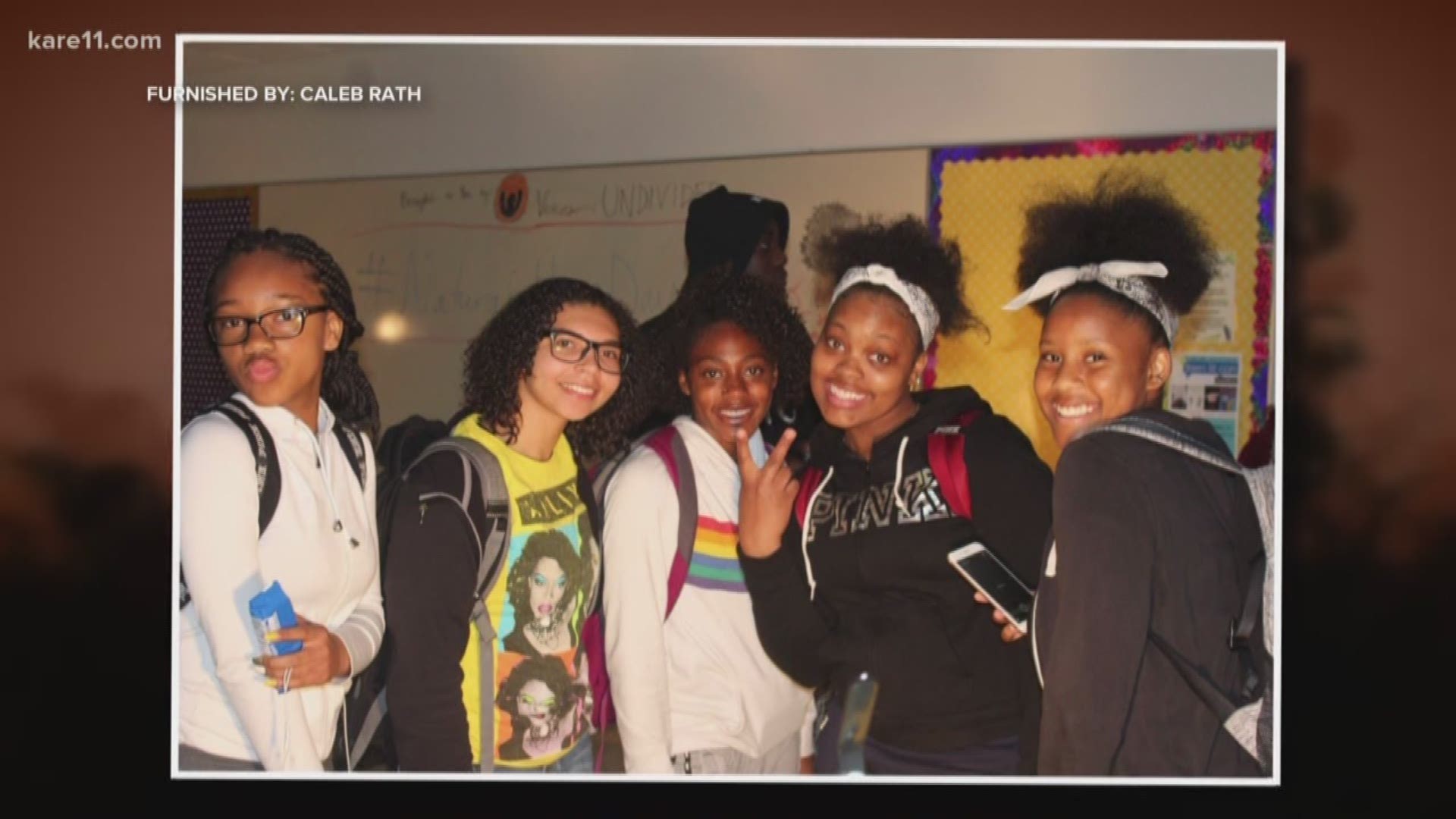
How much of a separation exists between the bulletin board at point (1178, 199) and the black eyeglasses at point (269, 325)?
1845 millimetres

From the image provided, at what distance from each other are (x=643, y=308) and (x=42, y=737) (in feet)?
7.39

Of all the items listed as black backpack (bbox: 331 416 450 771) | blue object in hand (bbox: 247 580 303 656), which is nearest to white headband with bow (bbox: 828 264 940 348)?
black backpack (bbox: 331 416 450 771)

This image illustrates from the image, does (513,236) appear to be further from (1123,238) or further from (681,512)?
(1123,238)

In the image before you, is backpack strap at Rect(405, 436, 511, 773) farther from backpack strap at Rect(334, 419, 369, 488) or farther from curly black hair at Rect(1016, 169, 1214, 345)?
curly black hair at Rect(1016, 169, 1214, 345)

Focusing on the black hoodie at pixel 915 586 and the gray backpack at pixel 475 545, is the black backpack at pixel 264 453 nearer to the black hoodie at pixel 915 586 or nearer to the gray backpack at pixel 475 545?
the gray backpack at pixel 475 545

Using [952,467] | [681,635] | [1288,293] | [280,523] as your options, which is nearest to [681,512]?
[681,635]

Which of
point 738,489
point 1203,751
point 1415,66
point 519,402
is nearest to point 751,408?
point 738,489

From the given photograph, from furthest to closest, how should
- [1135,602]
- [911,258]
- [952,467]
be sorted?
[911,258], [952,467], [1135,602]

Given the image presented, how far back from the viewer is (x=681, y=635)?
402 centimetres

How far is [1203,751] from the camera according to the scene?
3.99 meters

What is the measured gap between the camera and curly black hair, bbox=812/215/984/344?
405 cm

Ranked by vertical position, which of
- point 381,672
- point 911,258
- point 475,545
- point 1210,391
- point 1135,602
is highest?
point 911,258

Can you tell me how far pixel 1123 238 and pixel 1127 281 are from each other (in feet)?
0.43

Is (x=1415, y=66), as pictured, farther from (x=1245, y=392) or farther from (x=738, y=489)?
(x=738, y=489)
